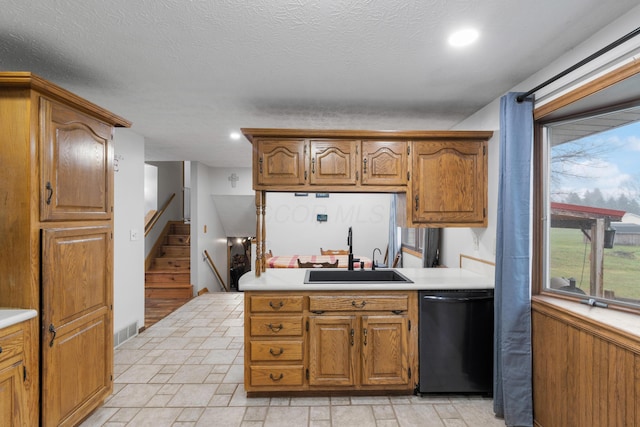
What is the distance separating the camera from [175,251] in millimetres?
6500

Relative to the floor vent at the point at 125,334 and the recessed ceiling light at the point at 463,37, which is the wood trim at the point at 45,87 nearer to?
the recessed ceiling light at the point at 463,37

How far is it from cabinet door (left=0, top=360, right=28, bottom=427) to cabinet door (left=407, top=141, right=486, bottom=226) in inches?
106

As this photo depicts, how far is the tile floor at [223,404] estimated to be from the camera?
85.5 inches

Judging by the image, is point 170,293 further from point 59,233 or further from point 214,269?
point 59,233

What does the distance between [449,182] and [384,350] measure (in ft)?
4.81

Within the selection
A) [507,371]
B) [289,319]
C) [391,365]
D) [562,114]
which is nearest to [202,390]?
[289,319]

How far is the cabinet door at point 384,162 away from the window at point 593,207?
3.24ft

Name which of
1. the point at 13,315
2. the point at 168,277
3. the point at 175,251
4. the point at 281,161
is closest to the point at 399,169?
the point at 281,161

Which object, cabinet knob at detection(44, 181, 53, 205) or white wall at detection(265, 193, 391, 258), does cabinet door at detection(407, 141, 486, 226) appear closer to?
cabinet knob at detection(44, 181, 53, 205)

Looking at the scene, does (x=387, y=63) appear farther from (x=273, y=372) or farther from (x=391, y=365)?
(x=273, y=372)

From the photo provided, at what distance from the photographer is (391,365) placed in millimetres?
2412

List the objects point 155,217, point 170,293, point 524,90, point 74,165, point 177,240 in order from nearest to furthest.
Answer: point 74,165 → point 524,90 → point 170,293 → point 155,217 → point 177,240

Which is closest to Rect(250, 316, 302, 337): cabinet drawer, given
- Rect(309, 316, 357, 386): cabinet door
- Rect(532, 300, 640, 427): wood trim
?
Rect(309, 316, 357, 386): cabinet door

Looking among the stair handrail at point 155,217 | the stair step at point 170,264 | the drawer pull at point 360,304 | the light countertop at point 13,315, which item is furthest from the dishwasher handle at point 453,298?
the stair handrail at point 155,217
